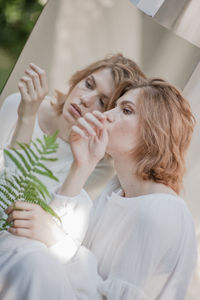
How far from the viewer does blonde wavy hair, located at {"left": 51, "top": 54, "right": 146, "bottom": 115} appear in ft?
6.21

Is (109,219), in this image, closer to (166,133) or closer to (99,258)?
(99,258)

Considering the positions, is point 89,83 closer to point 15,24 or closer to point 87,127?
point 87,127

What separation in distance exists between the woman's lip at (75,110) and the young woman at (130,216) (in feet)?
0.53

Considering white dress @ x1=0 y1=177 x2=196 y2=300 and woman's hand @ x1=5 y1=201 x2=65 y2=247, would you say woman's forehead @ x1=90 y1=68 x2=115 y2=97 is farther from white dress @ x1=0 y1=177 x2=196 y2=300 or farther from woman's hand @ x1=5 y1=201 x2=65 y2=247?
woman's hand @ x1=5 y1=201 x2=65 y2=247

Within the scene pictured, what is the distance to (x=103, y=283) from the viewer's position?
1589mm

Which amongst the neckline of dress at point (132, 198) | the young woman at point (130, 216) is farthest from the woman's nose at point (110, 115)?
the neckline of dress at point (132, 198)

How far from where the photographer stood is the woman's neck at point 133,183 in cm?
175

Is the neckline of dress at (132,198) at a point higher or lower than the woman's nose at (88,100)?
lower

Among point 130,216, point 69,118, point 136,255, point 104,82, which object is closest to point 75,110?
point 69,118

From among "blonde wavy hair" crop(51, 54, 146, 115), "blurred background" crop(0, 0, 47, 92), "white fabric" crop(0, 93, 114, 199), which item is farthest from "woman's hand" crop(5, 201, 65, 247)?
"blurred background" crop(0, 0, 47, 92)

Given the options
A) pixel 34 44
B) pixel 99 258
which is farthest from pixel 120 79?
pixel 99 258

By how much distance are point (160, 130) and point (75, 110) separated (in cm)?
40

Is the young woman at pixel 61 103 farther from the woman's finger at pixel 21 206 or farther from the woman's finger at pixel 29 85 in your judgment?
the woman's finger at pixel 21 206

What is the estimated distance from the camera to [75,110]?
1880 millimetres
